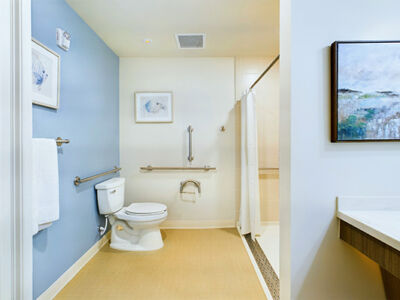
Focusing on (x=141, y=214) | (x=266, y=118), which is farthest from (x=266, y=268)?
(x=266, y=118)

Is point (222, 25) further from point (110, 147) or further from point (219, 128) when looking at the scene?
point (110, 147)

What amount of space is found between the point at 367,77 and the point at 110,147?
255cm

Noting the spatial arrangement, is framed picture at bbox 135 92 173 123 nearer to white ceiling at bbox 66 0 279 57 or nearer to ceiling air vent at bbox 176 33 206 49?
white ceiling at bbox 66 0 279 57

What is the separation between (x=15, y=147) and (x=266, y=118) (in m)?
2.77

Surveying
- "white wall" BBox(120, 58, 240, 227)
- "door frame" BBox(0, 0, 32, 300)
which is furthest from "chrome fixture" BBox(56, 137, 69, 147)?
"white wall" BBox(120, 58, 240, 227)

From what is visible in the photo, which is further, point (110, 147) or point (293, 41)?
point (110, 147)

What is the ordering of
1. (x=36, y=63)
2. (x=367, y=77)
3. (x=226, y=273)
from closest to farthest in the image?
(x=367, y=77) → (x=36, y=63) → (x=226, y=273)

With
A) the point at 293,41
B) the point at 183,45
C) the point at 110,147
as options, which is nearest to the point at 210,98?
the point at 183,45

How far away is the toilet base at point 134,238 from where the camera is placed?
2391 mm

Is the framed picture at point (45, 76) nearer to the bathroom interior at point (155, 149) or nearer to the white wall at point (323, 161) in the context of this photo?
the bathroom interior at point (155, 149)

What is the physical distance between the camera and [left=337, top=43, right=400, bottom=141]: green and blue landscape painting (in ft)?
3.63

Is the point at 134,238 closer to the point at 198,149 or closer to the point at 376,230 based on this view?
the point at 198,149

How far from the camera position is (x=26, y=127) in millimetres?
811

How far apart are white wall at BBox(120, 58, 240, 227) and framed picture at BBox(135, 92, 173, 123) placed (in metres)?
0.07
